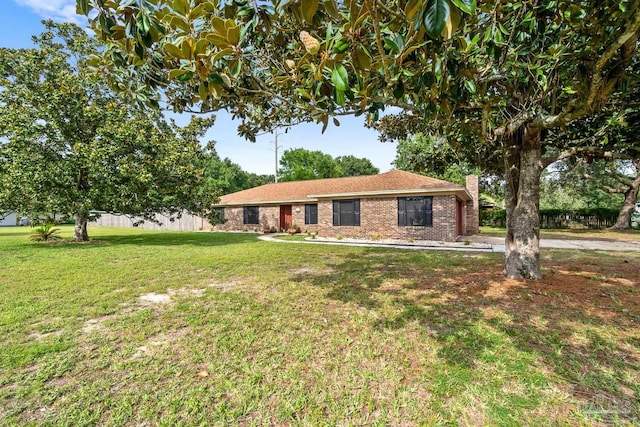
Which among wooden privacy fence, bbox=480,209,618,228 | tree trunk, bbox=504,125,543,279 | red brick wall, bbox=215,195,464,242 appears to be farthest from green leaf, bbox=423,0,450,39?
wooden privacy fence, bbox=480,209,618,228

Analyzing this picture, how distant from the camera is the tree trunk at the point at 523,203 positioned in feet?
18.1

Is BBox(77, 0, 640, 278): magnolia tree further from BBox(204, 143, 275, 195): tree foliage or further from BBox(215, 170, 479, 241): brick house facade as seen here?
BBox(204, 143, 275, 195): tree foliage

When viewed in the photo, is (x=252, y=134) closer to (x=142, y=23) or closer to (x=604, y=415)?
(x=142, y=23)

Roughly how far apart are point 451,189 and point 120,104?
15.4m

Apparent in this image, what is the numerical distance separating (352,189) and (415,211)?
3.75 m

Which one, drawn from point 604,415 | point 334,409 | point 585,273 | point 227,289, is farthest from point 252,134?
point 585,273

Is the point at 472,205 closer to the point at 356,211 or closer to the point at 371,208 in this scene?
the point at 371,208

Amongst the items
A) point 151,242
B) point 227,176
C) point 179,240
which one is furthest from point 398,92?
point 227,176

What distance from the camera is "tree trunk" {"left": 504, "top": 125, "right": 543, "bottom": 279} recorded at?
550 cm

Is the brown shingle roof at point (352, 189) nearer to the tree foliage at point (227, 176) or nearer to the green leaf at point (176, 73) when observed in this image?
the green leaf at point (176, 73)

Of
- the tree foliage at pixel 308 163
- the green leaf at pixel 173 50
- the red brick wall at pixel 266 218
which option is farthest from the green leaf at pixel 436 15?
the tree foliage at pixel 308 163

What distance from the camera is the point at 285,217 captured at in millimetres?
20562

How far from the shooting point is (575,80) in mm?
3809

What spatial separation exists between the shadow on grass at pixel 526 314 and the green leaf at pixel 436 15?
2.92 m
